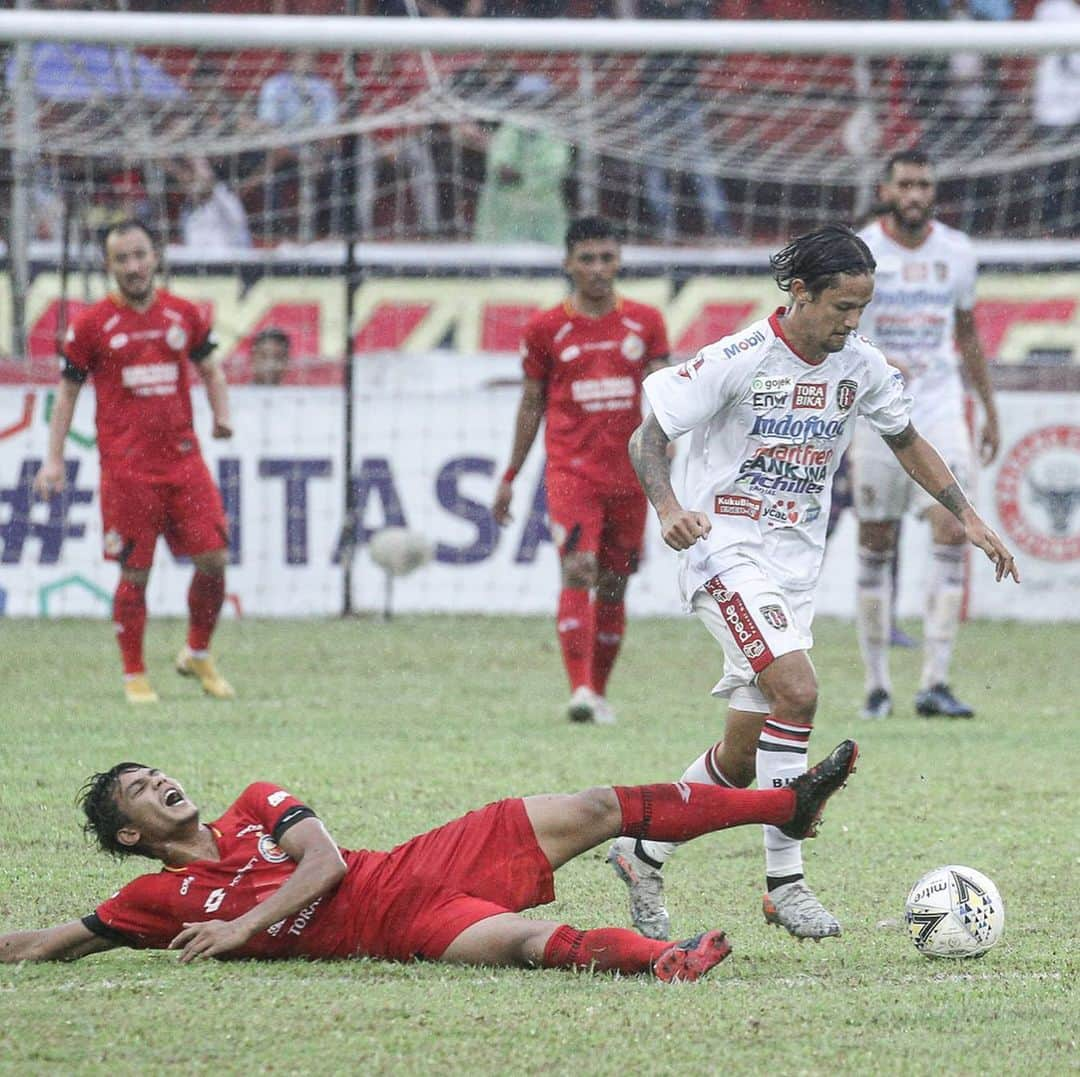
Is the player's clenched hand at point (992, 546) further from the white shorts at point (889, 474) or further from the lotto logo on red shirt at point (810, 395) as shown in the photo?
the white shorts at point (889, 474)

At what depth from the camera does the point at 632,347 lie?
30.8ft

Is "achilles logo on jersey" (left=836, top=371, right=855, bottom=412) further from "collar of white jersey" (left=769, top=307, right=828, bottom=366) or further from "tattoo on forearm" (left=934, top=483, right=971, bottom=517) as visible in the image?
"tattoo on forearm" (left=934, top=483, right=971, bottom=517)

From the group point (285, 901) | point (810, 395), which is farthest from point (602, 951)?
point (810, 395)

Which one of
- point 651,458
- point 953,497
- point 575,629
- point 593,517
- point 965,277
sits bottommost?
point 575,629

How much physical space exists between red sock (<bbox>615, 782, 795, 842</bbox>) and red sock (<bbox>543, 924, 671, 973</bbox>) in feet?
0.96

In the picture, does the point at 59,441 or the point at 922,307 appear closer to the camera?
the point at 922,307

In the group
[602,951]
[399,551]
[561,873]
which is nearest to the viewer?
[602,951]

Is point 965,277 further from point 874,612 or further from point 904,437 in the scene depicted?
point 904,437

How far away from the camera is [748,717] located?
17.9 feet

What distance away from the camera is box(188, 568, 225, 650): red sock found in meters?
9.91

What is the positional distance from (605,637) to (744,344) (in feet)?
13.3

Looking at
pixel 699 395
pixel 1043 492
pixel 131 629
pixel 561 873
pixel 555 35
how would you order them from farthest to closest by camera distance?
pixel 1043 492
pixel 555 35
pixel 131 629
pixel 561 873
pixel 699 395

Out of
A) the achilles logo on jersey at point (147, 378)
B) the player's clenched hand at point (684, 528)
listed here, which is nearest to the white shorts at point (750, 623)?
the player's clenched hand at point (684, 528)

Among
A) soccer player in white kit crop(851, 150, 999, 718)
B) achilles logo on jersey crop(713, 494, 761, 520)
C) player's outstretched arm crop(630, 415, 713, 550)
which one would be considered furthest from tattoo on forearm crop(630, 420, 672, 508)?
soccer player in white kit crop(851, 150, 999, 718)
